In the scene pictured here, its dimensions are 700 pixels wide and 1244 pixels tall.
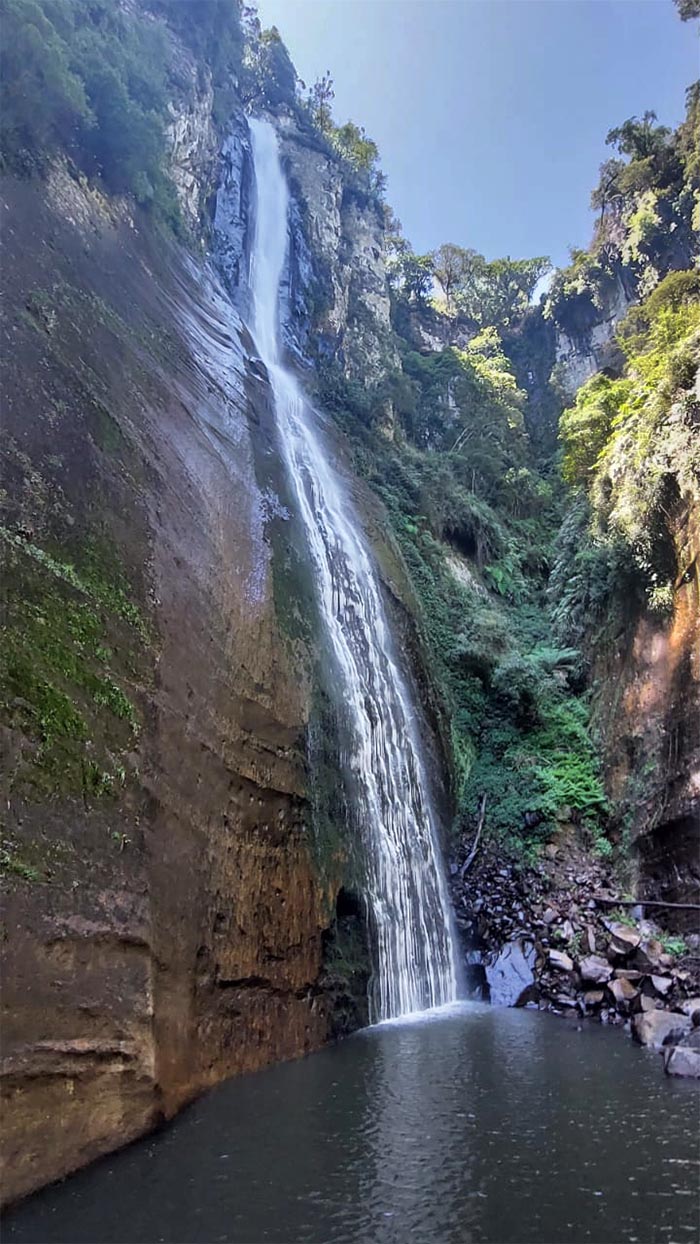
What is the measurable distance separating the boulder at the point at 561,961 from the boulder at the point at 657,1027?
1842 mm

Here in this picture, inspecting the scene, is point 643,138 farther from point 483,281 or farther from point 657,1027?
point 657,1027

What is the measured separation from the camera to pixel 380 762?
37.7ft

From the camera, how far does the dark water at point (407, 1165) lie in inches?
146

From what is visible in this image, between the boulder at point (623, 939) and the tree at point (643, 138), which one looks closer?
the boulder at point (623, 939)

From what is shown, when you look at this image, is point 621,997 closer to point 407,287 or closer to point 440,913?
point 440,913

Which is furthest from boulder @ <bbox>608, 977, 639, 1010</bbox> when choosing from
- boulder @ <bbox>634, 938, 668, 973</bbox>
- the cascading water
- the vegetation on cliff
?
the vegetation on cliff

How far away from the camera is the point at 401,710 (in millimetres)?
13164

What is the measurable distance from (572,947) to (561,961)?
41 centimetres

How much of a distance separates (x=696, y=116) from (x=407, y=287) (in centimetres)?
1562

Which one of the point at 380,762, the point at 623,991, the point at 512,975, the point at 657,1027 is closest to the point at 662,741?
the point at 623,991

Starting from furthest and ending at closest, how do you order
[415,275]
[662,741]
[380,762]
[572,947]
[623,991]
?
1. [415,275]
2. [662,741]
3. [380,762]
4. [572,947]
5. [623,991]

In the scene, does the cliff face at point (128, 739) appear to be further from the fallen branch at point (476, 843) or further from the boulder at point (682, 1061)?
the fallen branch at point (476, 843)

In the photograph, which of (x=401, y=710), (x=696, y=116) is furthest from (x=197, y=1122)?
(x=696, y=116)

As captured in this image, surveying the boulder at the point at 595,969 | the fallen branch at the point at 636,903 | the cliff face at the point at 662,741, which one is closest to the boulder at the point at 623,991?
the boulder at the point at 595,969
